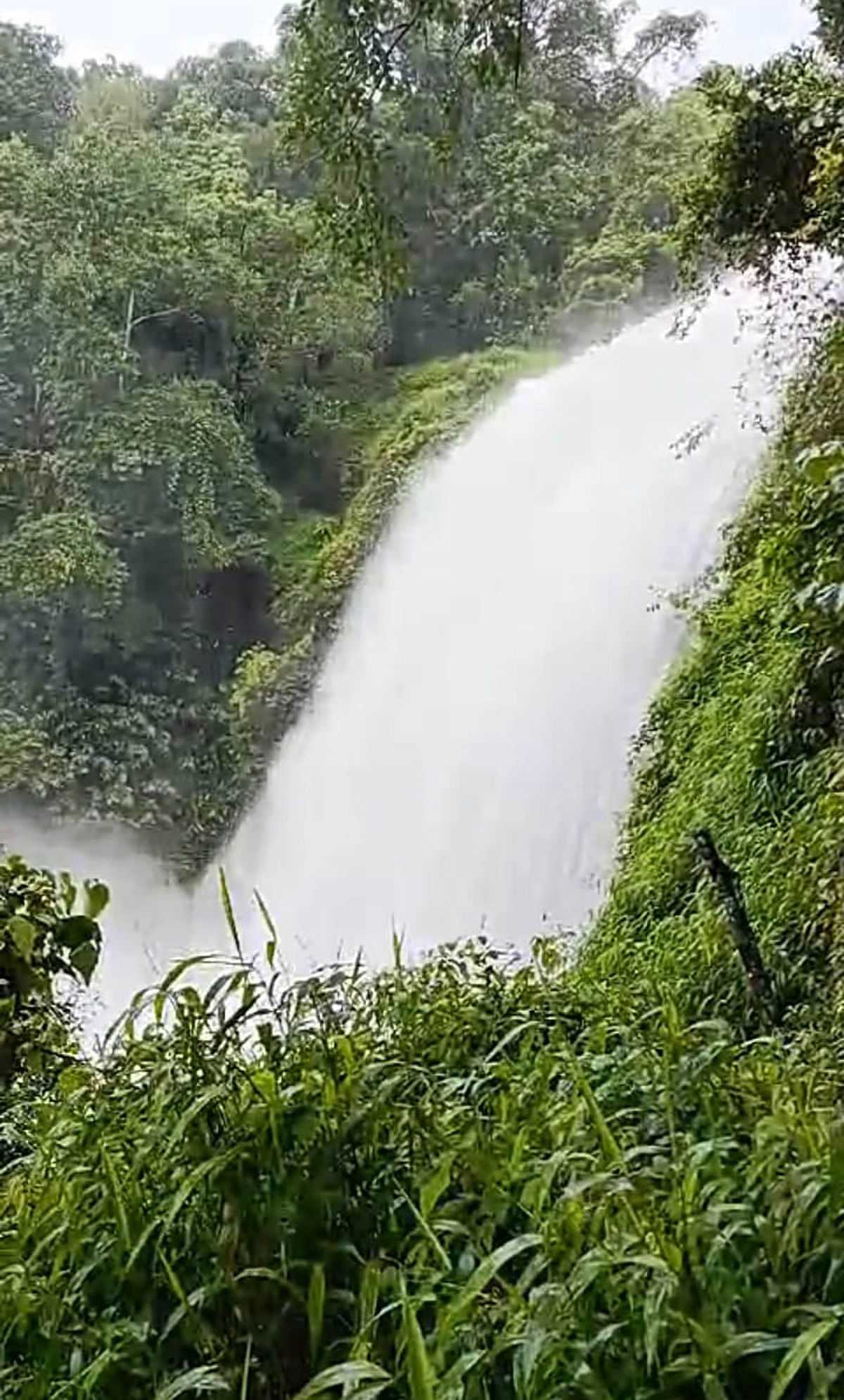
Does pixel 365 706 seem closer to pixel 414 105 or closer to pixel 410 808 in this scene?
pixel 410 808

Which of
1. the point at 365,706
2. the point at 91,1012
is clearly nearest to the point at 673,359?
the point at 365,706

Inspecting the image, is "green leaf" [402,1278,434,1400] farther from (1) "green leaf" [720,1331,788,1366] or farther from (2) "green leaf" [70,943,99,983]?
(2) "green leaf" [70,943,99,983]

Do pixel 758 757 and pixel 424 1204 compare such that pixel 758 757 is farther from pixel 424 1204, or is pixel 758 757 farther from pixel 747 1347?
pixel 747 1347

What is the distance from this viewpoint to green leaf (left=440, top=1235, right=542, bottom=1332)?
872mm

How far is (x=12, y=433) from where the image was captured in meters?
9.12

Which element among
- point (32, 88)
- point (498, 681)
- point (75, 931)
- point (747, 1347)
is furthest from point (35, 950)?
point (32, 88)

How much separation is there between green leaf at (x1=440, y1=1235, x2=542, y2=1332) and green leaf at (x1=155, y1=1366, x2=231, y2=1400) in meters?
0.15

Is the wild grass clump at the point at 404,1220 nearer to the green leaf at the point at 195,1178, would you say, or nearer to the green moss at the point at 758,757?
the green leaf at the point at 195,1178

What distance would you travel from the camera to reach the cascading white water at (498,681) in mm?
5156

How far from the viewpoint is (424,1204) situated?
1.01 meters

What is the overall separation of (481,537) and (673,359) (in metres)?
1.23

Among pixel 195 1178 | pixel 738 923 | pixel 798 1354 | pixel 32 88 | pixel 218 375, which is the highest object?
pixel 32 88

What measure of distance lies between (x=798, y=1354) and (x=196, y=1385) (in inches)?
14.3

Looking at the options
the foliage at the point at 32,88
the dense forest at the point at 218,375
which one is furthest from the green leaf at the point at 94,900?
the foliage at the point at 32,88
